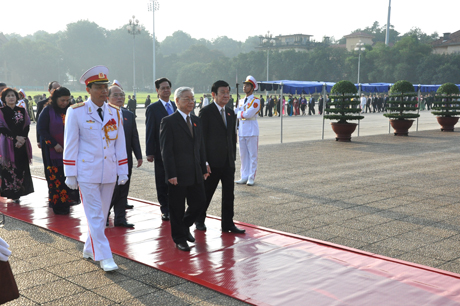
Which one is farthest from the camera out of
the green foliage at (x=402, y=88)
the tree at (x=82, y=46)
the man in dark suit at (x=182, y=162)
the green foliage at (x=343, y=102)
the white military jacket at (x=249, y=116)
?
the tree at (x=82, y=46)

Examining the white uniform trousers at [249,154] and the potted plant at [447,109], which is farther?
the potted plant at [447,109]

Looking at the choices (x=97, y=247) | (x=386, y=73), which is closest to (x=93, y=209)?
(x=97, y=247)

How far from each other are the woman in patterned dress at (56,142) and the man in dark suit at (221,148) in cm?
204

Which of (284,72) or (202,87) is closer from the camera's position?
(284,72)

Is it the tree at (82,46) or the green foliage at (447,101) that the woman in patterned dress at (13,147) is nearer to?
the green foliage at (447,101)

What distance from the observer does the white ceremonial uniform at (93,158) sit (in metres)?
4.08

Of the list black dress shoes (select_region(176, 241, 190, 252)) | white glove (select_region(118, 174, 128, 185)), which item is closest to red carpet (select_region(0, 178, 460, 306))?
black dress shoes (select_region(176, 241, 190, 252))

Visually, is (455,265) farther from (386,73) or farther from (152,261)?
(386,73)

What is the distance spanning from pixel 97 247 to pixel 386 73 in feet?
222

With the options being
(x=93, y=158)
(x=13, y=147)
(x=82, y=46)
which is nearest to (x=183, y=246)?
(x=93, y=158)

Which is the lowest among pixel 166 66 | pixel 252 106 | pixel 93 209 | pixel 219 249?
pixel 219 249

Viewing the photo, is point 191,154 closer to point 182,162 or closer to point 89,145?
point 182,162

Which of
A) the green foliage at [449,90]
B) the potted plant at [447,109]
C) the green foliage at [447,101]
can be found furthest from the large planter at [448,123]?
the green foliage at [449,90]

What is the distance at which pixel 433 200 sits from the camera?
706 centimetres
